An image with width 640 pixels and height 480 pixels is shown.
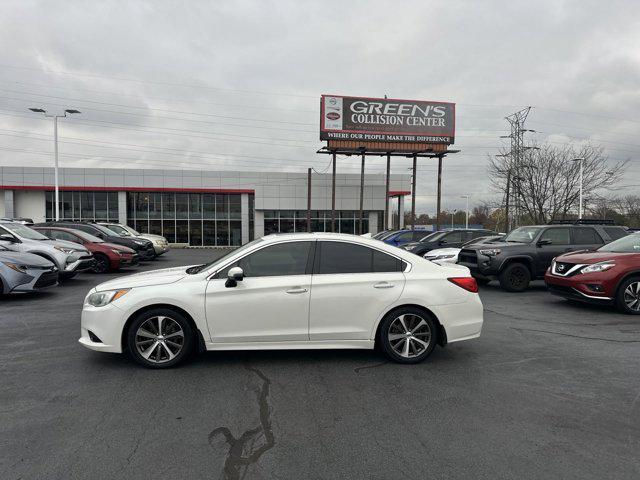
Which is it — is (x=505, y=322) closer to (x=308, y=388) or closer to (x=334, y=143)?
(x=308, y=388)

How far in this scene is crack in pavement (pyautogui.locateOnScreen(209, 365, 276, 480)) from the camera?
9.62 feet

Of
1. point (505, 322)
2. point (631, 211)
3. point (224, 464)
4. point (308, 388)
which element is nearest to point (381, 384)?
point (308, 388)

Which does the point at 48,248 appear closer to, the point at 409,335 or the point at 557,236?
the point at 409,335

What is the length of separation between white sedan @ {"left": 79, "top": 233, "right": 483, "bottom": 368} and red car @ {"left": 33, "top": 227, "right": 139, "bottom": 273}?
1010 cm

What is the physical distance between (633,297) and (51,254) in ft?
42.9

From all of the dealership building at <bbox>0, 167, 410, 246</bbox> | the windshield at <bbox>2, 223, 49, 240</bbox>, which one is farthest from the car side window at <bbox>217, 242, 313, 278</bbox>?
the dealership building at <bbox>0, 167, 410, 246</bbox>

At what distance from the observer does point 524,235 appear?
457 inches

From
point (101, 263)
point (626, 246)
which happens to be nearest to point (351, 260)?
point (626, 246)

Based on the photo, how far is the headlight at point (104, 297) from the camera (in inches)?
190

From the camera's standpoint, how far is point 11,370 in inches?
190

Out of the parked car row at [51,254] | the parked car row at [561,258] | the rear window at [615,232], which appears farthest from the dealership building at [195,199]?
the rear window at [615,232]

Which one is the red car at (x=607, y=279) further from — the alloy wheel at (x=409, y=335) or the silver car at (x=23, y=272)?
the silver car at (x=23, y=272)

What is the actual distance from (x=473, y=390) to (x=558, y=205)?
94.0ft

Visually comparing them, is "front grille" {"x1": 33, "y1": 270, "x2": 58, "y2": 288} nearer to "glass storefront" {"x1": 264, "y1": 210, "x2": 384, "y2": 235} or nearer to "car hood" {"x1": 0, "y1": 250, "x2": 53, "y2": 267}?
"car hood" {"x1": 0, "y1": 250, "x2": 53, "y2": 267}
